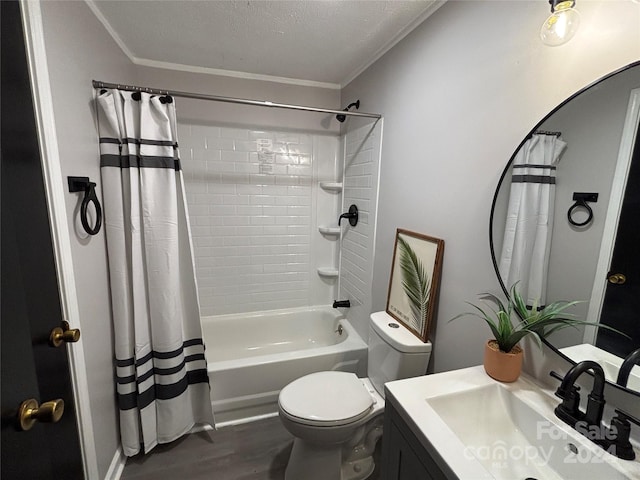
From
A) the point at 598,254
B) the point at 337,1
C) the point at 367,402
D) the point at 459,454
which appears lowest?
the point at 367,402

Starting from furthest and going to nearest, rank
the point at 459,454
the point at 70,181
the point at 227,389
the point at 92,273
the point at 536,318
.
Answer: the point at 227,389
the point at 92,273
the point at 70,181
the point at 536,318
the point at 459,454

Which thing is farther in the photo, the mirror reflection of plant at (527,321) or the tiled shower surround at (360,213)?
the tiled shower surround at (360,213)

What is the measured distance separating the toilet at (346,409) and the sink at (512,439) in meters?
0.43

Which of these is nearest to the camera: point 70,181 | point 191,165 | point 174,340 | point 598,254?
point 598,254

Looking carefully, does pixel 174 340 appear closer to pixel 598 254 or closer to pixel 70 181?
pixel 70 181

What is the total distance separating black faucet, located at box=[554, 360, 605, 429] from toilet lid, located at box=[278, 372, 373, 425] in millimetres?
801

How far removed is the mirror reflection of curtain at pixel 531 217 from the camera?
3.10 feet

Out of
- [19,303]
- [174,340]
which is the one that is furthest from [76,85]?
[174,340]

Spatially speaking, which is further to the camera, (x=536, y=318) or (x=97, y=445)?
(x=97, y=445)

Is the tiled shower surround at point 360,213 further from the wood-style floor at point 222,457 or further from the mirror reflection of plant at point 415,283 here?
the wood-style floor at point 222,457

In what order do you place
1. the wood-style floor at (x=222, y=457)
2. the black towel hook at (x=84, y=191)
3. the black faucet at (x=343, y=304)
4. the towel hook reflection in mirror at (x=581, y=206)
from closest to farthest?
the towel hook reflection in mirror at (x=581, y=206)
the black towel hook at (x=84, y=191)
the wood-style floor at (x=222, y=457)
the black faucet at (x=343, y=304)

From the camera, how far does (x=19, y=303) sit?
738 mm

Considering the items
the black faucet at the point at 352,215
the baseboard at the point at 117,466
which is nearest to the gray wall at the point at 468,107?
the black faucet at the point at 352,215

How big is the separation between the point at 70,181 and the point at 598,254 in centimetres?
181
